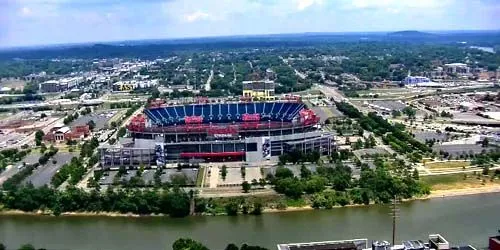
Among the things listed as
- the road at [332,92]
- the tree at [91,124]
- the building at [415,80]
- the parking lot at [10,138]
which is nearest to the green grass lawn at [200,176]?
the parking lot at [10,138]

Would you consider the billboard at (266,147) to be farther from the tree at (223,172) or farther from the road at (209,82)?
the road at (209,82)

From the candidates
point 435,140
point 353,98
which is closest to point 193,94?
point 353,98

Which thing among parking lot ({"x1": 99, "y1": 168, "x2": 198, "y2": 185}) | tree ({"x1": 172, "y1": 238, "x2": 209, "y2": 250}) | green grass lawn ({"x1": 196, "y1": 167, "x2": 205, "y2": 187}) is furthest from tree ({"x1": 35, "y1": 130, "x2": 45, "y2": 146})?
tree ({"x1": 172, "y1": 238, "x2": 209, "y2": 250})

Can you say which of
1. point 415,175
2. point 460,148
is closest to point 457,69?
point 460,148

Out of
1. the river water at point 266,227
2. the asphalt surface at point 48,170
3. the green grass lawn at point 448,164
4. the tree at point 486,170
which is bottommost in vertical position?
the river water at point 266,227

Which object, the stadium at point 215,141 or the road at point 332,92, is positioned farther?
the road at point 332,92

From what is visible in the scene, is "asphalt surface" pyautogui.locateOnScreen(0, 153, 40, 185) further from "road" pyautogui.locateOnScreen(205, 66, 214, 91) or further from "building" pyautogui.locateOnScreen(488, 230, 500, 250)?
"road" pyautogui.locateOnScreen(205, 66, 214, 91)

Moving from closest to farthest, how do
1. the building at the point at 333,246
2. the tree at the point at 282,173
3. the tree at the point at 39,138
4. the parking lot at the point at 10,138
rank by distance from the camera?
1. the building at the point at 333,246
2. the tree at the point at 282,173
3. the tree at the point at 39,138
4. the parking lot at the point at 10,138

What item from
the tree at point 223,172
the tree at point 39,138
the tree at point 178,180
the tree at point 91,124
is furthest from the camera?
the tree at point 91,124
